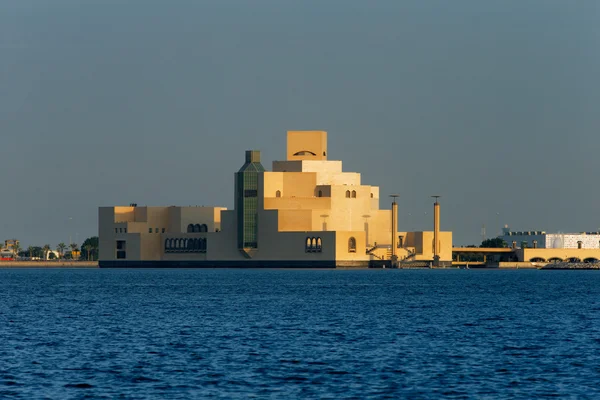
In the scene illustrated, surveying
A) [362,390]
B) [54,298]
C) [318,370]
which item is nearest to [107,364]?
[318,370]

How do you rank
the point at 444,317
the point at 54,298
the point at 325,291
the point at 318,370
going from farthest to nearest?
1. the point at 325,291
2. the point at 54,298
3. the point at 444,317
4. the point at 318,370

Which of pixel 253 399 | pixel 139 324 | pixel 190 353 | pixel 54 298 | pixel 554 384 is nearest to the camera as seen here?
pixel 253 399

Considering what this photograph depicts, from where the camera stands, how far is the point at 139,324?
72.4 meters

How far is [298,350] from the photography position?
56.9 m

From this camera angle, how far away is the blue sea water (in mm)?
44969

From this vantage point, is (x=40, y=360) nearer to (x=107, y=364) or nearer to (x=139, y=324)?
(x=107, y=364)

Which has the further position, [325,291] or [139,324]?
[325,291]

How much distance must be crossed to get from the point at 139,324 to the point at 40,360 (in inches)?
791

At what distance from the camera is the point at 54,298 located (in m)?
109

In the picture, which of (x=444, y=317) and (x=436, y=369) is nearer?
(x=436, y=369)

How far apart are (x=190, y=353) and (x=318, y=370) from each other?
823 centimetres

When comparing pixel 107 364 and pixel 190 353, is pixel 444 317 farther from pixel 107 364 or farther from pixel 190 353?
pixel 107 364

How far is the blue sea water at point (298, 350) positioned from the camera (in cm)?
4497

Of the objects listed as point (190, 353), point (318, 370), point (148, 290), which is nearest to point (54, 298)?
point (148, 290)
